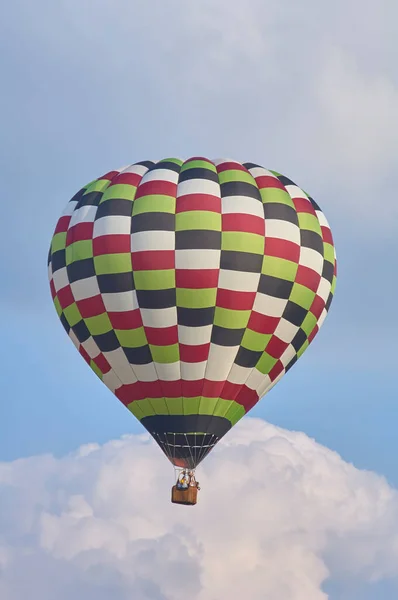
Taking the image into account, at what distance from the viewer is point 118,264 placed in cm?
3011

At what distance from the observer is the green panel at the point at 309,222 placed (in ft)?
103

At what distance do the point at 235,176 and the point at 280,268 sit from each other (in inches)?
111

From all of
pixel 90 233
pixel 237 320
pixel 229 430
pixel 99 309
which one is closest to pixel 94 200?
pixel 90 233

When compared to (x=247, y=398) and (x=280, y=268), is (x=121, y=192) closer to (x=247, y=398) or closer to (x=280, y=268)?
(x=280, y=268)

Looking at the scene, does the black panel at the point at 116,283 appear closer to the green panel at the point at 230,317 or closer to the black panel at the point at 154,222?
the black panel at the point at 154,222

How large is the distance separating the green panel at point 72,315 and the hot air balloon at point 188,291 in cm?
3

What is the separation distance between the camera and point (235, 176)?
102ft

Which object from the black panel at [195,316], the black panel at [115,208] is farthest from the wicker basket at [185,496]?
the black panel at [115,208]

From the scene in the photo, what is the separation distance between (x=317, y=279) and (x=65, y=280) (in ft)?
22.2

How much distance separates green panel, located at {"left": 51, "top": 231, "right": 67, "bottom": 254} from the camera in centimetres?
3184

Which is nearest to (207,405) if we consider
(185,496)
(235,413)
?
(235,413)

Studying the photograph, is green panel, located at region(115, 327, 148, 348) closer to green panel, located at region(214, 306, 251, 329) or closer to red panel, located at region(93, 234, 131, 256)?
green panel, located at region(214, 306, 251, 329)

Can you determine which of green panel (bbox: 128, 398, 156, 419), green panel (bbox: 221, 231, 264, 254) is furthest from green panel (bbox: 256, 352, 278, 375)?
green panel (bbox: 128, 398, 156, 419)

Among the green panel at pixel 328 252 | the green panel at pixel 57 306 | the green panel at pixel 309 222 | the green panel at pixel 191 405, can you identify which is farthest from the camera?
the green panel at pixel 328 252
